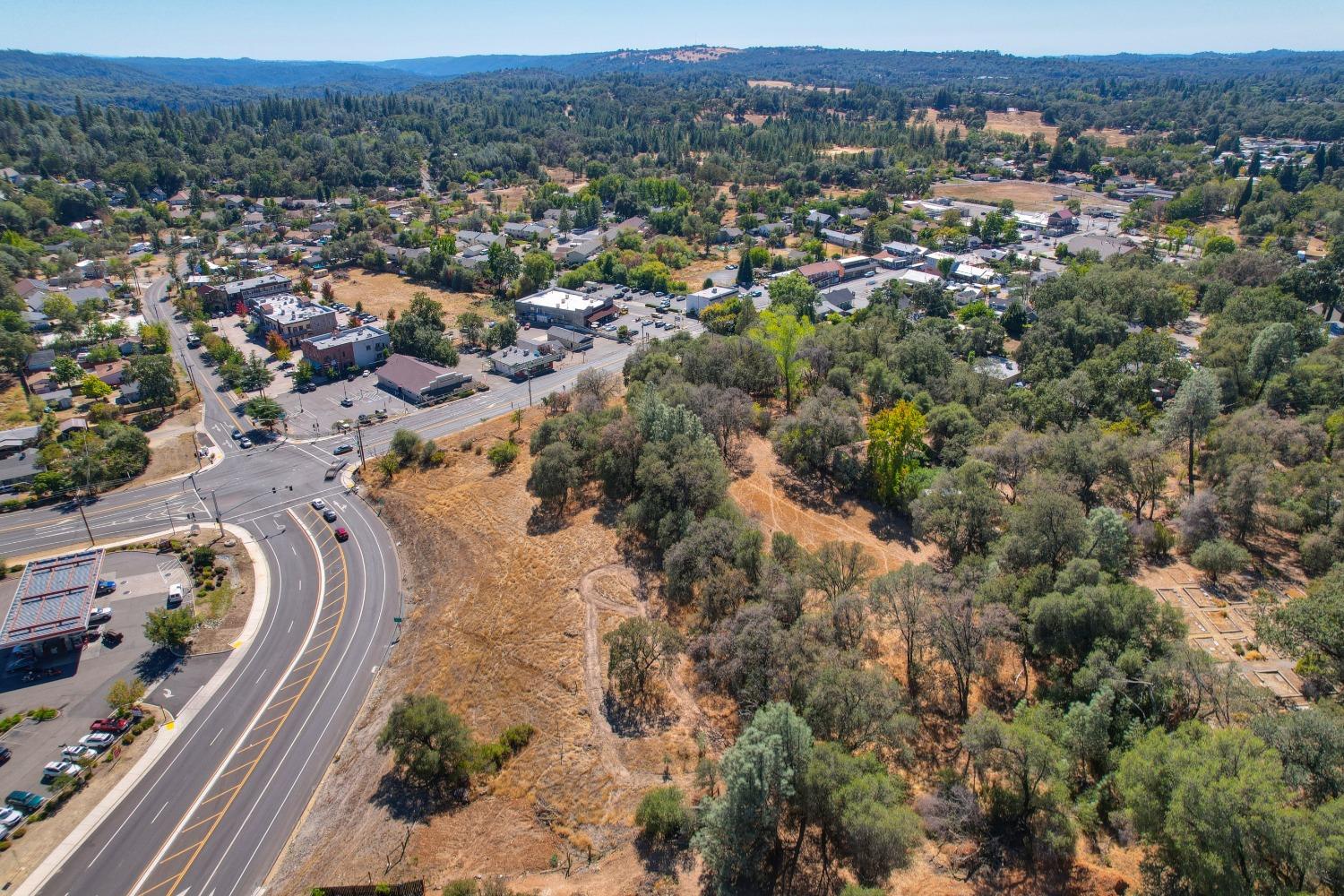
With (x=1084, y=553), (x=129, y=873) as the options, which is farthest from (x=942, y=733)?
(x=129, y=873)

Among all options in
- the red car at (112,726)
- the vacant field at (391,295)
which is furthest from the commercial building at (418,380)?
the red car at (112,726)

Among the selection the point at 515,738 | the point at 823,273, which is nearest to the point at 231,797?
the point at 515,738

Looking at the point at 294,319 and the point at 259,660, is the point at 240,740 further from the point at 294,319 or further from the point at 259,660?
the point at 294,319

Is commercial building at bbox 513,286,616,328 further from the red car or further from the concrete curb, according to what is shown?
the red car

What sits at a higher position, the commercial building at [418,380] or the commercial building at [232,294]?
the commercial building at [232,294]

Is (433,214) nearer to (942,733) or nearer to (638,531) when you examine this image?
(638,531)

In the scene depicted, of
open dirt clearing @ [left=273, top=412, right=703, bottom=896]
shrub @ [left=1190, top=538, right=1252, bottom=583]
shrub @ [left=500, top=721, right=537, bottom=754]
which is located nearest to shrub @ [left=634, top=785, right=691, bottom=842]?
open dirt clearing @ [left=273, top=412, right=703, bottom=896]

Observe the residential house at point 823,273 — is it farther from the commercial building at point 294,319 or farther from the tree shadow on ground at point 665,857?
the tree shadow on ground at point 665,857
